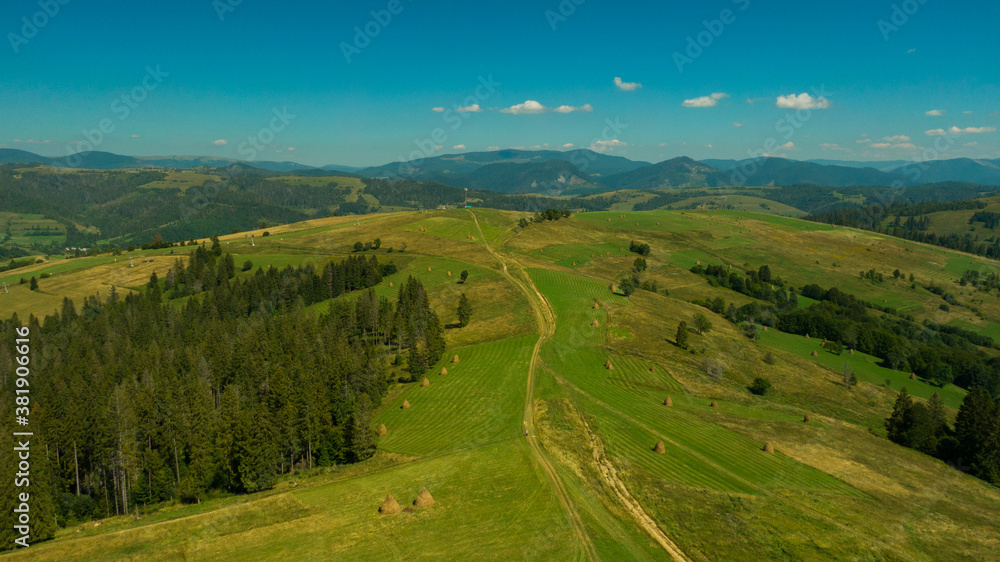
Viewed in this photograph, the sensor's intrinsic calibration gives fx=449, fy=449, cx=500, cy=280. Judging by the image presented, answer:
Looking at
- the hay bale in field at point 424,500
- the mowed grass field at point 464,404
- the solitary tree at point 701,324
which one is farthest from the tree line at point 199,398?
the solitary tree at point 701,324

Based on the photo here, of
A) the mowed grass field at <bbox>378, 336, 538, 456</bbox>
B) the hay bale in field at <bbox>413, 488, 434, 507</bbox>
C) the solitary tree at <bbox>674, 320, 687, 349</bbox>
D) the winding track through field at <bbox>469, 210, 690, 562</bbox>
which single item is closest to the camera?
the winding track through field at <bbox>469, 210, 690, 562</bbox>

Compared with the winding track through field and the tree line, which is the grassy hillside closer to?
the winding track through field

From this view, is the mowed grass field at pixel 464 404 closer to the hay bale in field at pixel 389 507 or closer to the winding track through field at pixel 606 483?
the winding track through field at pixel 606 483

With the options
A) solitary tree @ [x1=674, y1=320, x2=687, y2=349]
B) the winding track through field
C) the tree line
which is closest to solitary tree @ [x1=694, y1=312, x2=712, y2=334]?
solitary tree @ [x1=674, y1=320, x2=687, y2=349]

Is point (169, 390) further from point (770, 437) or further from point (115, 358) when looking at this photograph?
point (770, 437)

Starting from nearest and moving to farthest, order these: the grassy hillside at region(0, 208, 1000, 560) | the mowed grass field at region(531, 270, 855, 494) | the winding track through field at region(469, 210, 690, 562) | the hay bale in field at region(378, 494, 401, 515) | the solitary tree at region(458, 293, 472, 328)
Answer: the winding track through field at region(469, 210, 690, 562), the grassy hillside at region(0, 208, 1000, 560), the hay bale in field at region(378, 494, 401, 515), the mowed grass field at region(531, 270, 855, 494), the solitary tree at region(458, 293, 472, 328)
